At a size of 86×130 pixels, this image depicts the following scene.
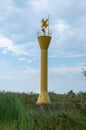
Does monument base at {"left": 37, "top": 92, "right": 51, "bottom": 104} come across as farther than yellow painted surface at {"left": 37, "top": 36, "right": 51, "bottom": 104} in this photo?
No

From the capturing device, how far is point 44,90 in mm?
26062

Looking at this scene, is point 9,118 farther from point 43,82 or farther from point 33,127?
point 43,82

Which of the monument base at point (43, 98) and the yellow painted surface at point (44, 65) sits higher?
the yellow painted surface at point (44, 65)

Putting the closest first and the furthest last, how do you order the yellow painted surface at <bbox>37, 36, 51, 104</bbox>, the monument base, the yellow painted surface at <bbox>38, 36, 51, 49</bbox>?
the monument base, the yellow painted surface at <bbox>38, 36, 51, 49</bbox>, the yellow painted surface at <bbox>37, 36, 51, 104</bbox>

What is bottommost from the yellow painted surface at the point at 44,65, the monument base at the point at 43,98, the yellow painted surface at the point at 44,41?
the monument base at the point at 43,98

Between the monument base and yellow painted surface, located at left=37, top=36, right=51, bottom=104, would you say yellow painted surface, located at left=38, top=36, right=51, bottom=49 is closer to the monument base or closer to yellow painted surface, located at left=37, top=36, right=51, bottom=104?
yellow painted surface, located at left=37, top=36, right=51, bottom=104

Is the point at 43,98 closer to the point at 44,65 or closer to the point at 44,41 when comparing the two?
the point at 44,65

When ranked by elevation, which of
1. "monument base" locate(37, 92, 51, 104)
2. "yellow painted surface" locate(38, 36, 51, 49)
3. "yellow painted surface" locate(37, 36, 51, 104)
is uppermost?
"yellow painted surface" locate(38, 36, 51, 49)

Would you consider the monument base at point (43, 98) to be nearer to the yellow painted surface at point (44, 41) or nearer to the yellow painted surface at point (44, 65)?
the yellow painted surface at point (44, 65)

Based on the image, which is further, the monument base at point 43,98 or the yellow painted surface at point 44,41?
the yellow painted surface at point 44,41

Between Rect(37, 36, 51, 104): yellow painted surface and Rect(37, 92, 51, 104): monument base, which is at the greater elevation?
Rect(37, 36, 51, 104): yellow painted surface

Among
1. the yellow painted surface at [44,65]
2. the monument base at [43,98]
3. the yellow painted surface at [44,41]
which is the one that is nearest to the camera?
the monument base at [43,98]

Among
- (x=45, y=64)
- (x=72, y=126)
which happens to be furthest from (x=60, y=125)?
(x=45, y=64)

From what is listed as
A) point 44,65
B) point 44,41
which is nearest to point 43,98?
point 44,65
